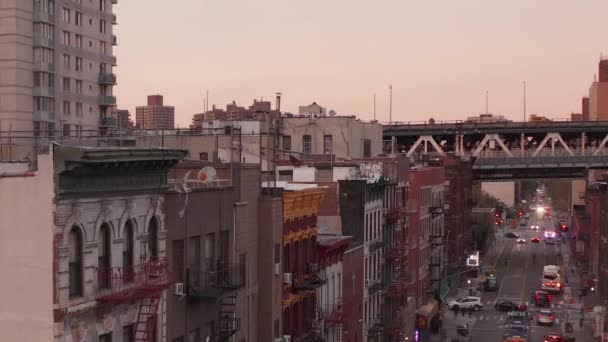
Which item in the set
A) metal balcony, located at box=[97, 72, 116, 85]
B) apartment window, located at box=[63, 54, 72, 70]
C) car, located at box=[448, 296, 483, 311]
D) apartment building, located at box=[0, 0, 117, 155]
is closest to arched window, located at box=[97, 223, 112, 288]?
apartment building, located at box=[0, 0, 117, 155]

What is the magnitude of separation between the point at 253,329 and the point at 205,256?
5.30 metres

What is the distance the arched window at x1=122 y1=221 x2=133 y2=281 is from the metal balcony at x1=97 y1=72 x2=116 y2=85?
72.3 m

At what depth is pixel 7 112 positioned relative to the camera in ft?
280

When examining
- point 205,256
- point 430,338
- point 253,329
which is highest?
point 205,256

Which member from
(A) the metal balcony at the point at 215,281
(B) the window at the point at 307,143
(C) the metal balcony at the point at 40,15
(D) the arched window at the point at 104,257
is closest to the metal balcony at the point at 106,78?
(C) the metal balcony at the point at 40,15

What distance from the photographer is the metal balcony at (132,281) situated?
2670cm

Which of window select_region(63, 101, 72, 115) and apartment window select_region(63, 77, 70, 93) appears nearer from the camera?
apartment window select_region(63, 77, 70, 93)

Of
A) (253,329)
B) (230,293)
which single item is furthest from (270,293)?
(230,293)

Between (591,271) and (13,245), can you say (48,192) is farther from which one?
(591,271)

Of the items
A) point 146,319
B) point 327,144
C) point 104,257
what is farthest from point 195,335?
point 327,144

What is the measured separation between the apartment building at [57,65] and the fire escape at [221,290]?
45.2 metres

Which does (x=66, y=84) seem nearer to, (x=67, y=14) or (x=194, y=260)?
(x=67, y=14)

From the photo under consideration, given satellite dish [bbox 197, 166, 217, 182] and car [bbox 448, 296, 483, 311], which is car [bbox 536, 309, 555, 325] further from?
satellite dish [bbox 197, 166, 217, 182]

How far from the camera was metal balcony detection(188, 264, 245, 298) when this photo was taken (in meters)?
32.3
